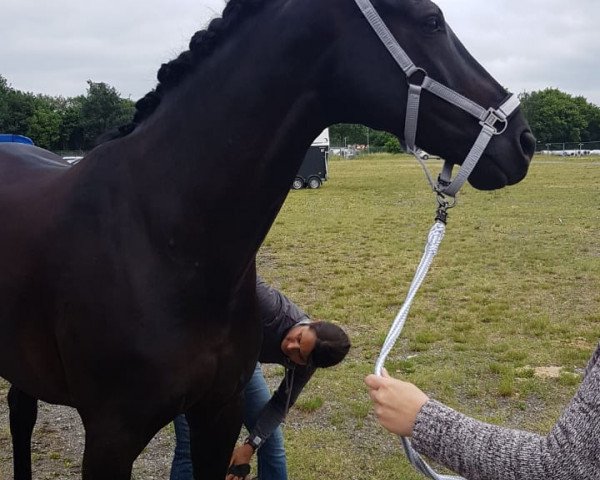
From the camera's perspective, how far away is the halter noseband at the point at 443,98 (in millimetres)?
1901

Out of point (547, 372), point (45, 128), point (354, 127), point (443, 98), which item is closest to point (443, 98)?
point (443, 98)

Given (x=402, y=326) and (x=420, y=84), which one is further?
(x=420, y=84)

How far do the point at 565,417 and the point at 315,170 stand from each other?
79.5 ft

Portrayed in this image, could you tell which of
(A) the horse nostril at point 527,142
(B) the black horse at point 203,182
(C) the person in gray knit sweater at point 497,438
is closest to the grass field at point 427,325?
(A) the horse nostril at point 527,142

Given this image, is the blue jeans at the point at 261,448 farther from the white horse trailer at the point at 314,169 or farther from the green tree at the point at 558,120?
the green tree at the point at 558,120

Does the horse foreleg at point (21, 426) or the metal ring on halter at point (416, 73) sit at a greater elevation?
the metal ring on halter at point (416, 73)

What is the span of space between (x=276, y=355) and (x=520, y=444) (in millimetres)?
1682

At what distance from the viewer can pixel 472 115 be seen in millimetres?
1947

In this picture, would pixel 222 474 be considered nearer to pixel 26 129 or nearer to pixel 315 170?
pixel 315 170

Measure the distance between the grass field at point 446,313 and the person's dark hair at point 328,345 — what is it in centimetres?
134

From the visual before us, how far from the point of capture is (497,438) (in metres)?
1.48

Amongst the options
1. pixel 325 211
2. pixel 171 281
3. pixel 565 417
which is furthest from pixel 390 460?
pixel 325 211

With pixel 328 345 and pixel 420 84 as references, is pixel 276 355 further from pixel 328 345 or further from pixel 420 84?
pixel 420 84

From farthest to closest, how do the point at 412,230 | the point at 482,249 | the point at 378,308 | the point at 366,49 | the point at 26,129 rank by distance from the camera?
1. the point at 26,129
2. the point at 412,230
3. the point at 482,249
4. the point at 378,308
5. the point at 366,49
